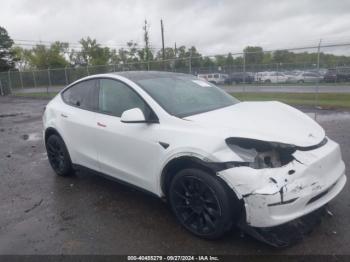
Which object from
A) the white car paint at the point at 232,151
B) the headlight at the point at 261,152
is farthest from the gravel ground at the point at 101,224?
the headlight at the point at 261,152

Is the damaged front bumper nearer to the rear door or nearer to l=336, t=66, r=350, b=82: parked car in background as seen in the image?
the rear door

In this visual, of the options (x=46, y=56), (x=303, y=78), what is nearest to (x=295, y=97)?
(x=303, y=78)

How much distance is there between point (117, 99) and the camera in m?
3.93

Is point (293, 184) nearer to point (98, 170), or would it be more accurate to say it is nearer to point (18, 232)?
point (98, 170)

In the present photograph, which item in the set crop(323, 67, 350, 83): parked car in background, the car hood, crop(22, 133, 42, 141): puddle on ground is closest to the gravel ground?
the car hood

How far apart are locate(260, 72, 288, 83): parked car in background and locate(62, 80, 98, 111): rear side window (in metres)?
14.3

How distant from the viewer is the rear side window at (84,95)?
429 centimetres

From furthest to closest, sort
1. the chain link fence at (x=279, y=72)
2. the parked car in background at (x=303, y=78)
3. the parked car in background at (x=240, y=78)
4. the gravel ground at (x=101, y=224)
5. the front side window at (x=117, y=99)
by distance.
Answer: the parked car in background at (x=240, y=78) → the parked car in background at (x=303, y=78) → the chain link fence at (x=279, y=72) → the front side window at (x=117, y=99) → the gravel ground at (x=101, y=224)

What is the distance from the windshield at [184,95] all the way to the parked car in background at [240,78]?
470 inches

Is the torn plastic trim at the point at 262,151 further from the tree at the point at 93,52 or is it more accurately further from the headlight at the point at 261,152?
the tree at the point at 93,52

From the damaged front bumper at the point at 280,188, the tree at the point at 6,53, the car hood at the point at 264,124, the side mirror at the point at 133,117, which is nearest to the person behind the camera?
the damaged front bumper at the point at 280,188

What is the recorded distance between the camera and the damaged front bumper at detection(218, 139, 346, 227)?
2564 millimetres

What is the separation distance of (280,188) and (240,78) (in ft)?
49.2

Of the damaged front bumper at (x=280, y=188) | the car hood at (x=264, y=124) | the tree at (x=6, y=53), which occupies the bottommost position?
the damaged front bumper at (x=280, y=188)
